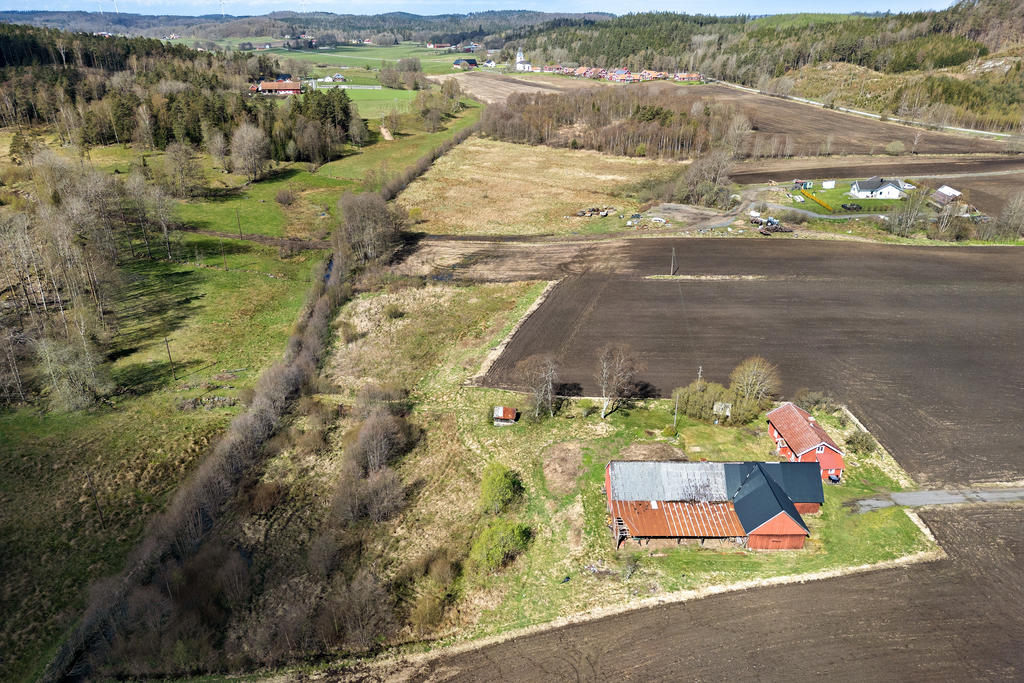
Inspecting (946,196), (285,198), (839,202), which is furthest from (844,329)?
(285,198)

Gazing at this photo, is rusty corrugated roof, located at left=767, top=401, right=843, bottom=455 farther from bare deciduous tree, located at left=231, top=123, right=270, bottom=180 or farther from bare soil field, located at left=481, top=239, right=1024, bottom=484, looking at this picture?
bare deciduous tree, located at left=231, top=123, right=270, bottom=180

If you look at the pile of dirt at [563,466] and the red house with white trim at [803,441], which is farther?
the pile of dirt at [563,466]

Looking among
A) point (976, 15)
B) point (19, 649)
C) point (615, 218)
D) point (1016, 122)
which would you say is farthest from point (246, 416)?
point (976, 15)

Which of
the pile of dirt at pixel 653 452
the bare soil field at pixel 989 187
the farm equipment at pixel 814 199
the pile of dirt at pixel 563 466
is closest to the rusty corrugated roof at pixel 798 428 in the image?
the pile of dirt at pixel 653 452

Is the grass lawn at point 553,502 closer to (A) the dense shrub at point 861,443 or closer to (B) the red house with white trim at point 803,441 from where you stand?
(A) the dense shrub at point 861,443

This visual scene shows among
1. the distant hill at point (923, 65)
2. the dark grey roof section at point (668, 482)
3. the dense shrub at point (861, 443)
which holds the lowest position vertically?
the dense shrub at point (861, 443)
